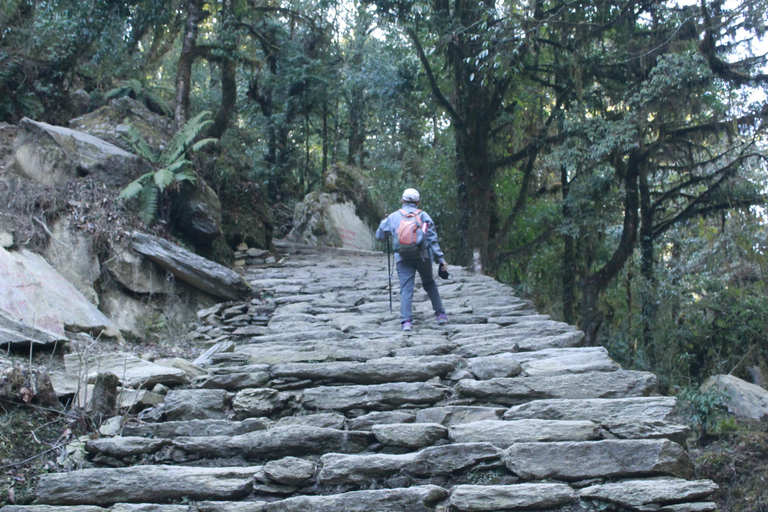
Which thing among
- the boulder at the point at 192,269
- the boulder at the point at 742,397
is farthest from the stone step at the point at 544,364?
the boulder at the point at 742,397

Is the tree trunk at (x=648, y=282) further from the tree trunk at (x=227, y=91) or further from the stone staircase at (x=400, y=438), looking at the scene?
the tree trunk at (x=227, y=91)

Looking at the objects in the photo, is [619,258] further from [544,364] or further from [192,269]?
[192,269]

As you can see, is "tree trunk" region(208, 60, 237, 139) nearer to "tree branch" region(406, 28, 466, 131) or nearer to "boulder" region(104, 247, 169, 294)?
"tree branch" region(406, 28, 466, 131)

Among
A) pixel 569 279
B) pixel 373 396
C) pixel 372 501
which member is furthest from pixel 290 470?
pixel 569 279

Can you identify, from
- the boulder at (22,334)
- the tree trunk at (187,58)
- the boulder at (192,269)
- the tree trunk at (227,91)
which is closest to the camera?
the boulder at (22,334)

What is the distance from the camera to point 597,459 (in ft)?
13.6

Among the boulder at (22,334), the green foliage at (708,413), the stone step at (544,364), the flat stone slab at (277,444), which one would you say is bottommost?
the green foliage at (708,413)

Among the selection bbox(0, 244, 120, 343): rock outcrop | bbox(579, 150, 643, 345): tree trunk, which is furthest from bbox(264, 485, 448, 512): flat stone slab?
bbox(579, 150, 643, 345): tree trunk

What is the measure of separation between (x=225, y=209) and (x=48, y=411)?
27.4 ft

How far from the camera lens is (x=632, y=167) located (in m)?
13.4

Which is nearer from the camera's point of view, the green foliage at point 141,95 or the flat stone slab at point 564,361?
the flat stone slab at point 564,361

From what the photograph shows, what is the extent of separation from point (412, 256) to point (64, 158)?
5892 mm

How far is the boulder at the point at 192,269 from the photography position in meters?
9.05

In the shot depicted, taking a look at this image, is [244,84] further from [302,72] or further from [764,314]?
[764,314]
